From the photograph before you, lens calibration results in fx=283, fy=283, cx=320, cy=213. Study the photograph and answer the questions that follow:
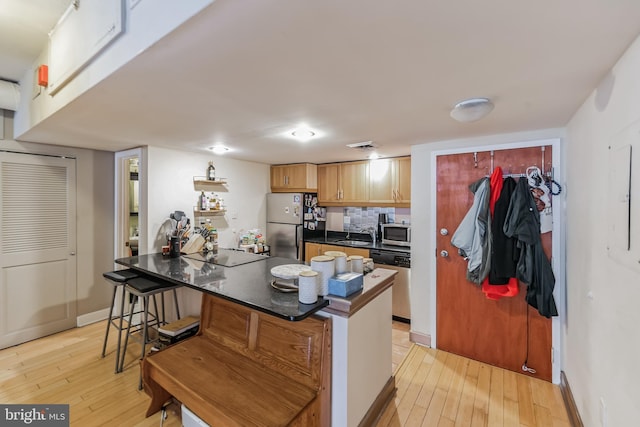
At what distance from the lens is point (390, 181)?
372cm

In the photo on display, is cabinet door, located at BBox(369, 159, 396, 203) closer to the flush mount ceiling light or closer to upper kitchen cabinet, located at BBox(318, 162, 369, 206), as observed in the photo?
upper kitchen cabinet, located at BBox(318, 162, 369, 206)

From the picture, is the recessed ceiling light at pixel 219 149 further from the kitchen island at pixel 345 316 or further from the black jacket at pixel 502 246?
the black jacket at pixel 502 246

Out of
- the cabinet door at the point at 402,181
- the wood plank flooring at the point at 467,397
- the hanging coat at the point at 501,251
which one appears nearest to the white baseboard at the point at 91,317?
the wood plank flooring at the point at 467,397

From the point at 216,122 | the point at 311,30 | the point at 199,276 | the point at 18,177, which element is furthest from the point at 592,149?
the point at 18,177

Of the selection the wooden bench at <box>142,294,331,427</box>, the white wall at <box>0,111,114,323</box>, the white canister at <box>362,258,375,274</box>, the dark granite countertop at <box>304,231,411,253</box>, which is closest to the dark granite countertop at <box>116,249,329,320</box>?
the wooden bench at <box>142,294,331,427</box>

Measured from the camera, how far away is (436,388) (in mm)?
2301

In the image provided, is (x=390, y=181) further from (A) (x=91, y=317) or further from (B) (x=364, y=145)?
(A) (x=91, y=317)

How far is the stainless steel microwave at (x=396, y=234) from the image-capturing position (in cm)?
371

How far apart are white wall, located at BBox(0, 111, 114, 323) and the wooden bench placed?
7.40 ft

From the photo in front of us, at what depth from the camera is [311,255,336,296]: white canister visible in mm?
1651

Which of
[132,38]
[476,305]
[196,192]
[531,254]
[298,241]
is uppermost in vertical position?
[132,38]

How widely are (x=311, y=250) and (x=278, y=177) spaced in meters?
1.30

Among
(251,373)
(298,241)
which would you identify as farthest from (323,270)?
(298,241)

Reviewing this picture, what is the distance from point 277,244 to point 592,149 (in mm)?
3697
